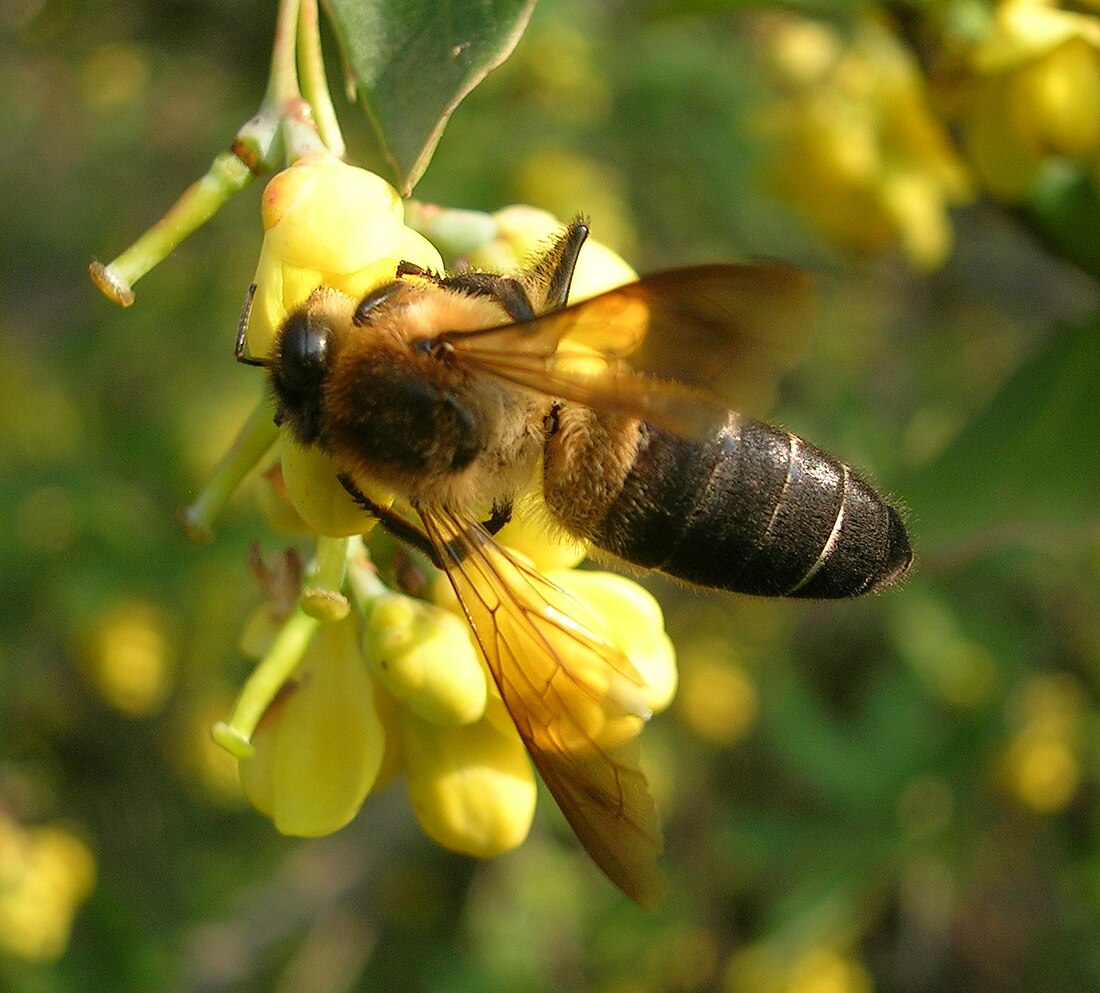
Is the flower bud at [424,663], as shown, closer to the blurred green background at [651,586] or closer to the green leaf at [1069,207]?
the green leaf at [1069,207]

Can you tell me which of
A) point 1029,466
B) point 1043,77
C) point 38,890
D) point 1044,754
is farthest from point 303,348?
point 1044,754

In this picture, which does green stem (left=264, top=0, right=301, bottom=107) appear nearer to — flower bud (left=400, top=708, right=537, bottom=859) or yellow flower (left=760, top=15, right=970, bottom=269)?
flower bud (left=400, top=708, right=537, bottom=859)

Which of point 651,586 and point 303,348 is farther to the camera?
point 651,586

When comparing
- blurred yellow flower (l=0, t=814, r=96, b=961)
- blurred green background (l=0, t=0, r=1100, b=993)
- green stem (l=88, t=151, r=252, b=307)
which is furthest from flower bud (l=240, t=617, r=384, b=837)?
blurred yellow flower (l=0, t=814, r=96, b=961)

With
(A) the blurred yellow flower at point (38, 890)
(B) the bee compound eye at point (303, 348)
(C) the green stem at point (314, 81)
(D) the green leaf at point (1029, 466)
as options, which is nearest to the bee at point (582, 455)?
(B) the bee compound eye at point (303, 348)

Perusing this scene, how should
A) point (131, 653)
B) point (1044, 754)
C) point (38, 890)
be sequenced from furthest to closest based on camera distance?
point (1044, 754)
point (131, 653)
point (38, 890)

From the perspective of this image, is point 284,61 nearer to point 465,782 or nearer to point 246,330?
point 246,330

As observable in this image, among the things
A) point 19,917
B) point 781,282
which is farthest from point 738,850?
point 781,282
